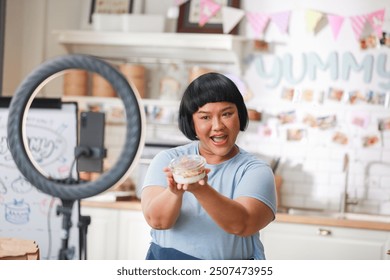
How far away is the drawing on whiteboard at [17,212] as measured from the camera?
1846mm

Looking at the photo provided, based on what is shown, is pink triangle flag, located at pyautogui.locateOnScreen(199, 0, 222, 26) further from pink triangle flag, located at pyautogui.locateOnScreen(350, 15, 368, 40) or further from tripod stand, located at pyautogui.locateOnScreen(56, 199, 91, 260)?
tripod stand, located at pyautogui.locateOnScreen(56, 199, 91, 260)

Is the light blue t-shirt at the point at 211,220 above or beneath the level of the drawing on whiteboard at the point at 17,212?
above

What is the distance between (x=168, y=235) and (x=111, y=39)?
166 cm

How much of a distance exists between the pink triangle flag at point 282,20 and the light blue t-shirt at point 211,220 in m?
1.61

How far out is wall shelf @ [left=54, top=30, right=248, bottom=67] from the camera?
262cm

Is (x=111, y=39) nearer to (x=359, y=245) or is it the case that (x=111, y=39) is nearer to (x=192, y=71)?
(x=192, y=71)

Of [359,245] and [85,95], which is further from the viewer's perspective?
[85,95]

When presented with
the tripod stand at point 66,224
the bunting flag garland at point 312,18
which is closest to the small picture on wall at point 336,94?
the bunting flag garland at point 312,18

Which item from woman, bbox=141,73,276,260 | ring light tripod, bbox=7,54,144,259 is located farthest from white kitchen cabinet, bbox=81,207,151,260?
ring light tripod, bbox=7,54,144,259

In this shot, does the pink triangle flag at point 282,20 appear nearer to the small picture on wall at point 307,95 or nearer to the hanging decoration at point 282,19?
the hanging decoration at point 282,19

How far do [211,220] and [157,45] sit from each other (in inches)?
64.1

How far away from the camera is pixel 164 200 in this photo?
3.54 ft

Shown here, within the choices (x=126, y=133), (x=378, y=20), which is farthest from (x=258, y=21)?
(x=126, y=133)
